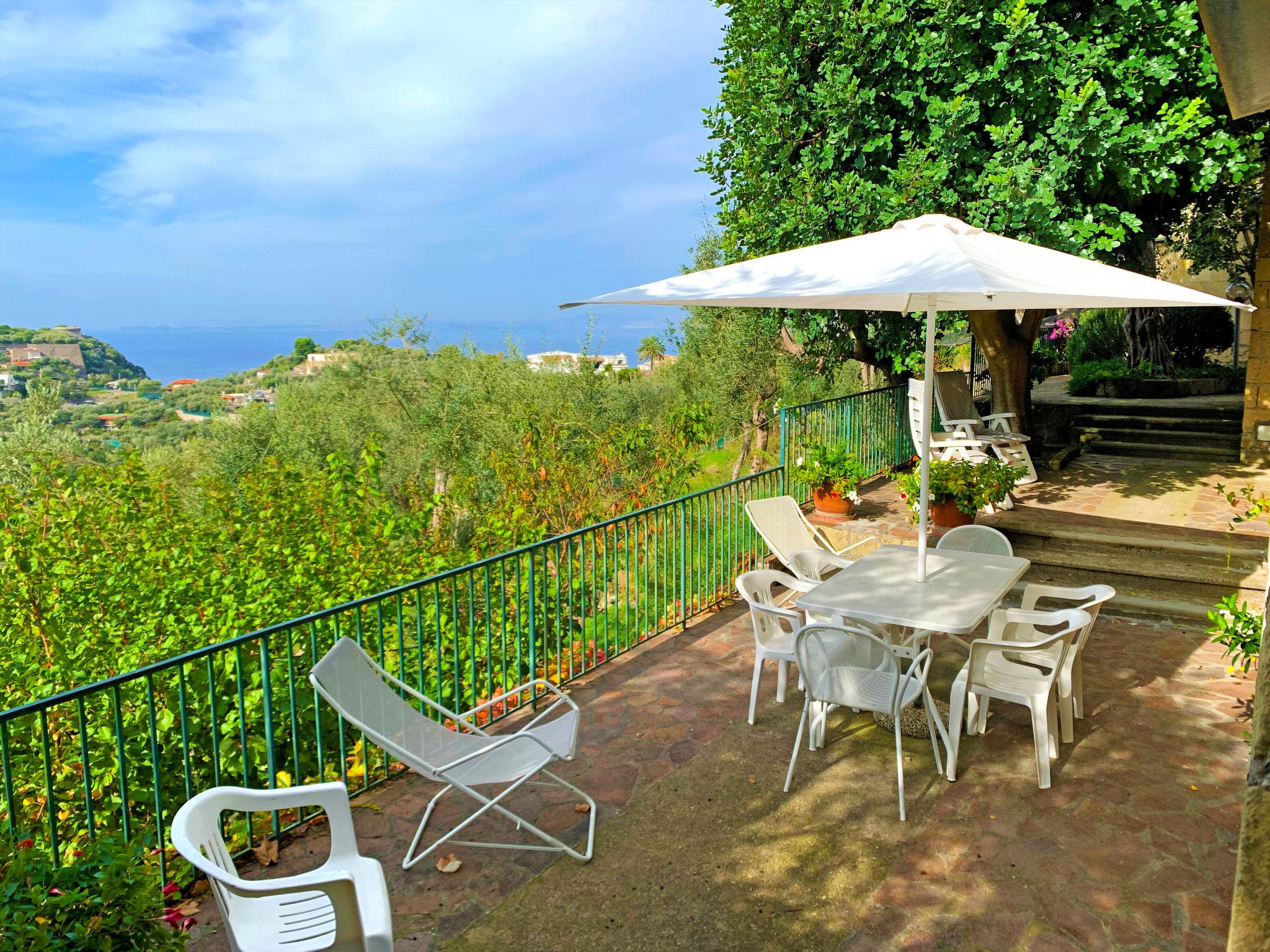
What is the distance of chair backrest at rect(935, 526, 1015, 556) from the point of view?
5.33 metres

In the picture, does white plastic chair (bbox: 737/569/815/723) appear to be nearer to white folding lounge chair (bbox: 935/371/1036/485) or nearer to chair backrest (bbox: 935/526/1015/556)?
chair backrest (bbox: 935/526/1015/556)

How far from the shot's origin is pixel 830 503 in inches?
326

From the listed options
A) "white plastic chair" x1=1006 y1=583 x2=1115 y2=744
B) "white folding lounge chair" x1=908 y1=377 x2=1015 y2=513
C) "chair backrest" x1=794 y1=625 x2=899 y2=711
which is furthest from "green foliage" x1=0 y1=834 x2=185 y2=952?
"white folding lounge chair" x1=908 y1=377 x2=1015 y2=513

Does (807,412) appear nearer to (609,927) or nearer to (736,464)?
(609,927)

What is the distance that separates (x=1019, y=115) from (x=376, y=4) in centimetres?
2873

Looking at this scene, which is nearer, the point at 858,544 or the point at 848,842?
the point at 848,842

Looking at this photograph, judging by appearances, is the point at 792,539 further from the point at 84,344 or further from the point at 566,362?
the point at 84,344

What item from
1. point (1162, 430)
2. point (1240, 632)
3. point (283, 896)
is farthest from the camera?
point (1162, 430)

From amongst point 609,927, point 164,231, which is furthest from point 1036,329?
point 164,231

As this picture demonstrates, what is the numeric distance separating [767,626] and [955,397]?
232 inches

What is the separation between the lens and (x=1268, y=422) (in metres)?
9.48

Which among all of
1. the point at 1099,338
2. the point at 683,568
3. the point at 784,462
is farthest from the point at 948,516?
the point at 1099,338

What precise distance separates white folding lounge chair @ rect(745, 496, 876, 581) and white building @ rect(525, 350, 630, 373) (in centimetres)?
1471

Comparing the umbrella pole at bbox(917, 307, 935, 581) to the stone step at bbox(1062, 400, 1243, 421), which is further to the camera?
the stone step at bbox(1062, 400, 1243, 421)
